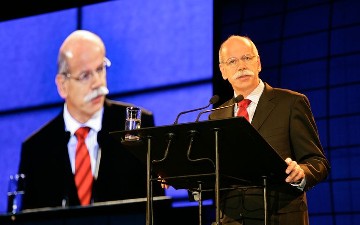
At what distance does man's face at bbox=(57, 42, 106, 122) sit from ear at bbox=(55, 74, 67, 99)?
0.07ft

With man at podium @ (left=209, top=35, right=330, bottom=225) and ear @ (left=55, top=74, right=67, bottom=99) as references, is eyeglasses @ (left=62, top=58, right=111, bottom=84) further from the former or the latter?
man at podium @ (left=209, top=35, right=330, bottom=225)

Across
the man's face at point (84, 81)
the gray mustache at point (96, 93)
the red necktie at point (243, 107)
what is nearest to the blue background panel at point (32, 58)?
the man's face at point (84, 81)

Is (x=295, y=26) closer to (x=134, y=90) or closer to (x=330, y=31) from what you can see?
(x=330, y=31)

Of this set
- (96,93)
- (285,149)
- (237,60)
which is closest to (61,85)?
(96,93)

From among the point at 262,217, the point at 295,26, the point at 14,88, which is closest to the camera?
the point at 262,217

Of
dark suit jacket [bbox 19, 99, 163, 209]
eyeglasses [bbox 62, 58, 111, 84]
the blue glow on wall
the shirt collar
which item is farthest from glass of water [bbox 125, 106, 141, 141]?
eyeglasses [bbox 62, 58, 111, 84]

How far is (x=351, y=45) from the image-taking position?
4.93 m

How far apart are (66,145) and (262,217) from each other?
106 inches

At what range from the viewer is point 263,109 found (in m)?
3.09

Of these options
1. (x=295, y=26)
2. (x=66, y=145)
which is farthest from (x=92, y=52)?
(x=295, y=26)

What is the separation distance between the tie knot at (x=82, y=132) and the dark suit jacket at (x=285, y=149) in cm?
234

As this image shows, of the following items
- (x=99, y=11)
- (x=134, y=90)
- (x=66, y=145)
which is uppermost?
(x=99, y=11)

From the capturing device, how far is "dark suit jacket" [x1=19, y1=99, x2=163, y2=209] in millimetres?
4980

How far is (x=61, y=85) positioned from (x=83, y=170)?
0.78m
